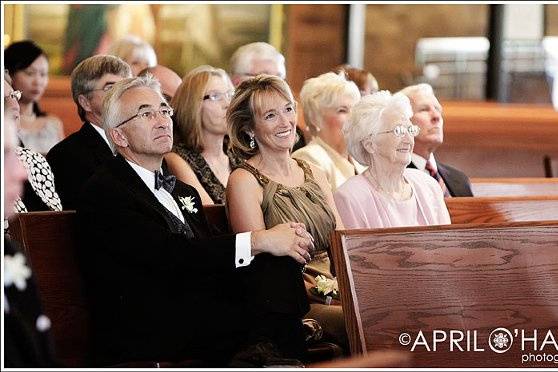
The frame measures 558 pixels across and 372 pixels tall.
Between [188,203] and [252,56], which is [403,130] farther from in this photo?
[252,56]

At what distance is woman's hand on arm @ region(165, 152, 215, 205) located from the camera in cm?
496

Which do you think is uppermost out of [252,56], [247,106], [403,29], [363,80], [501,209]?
[403,29]

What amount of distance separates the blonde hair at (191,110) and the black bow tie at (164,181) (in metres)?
1.08

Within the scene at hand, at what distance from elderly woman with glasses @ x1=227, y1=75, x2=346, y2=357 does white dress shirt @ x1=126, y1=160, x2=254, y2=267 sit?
25 centimetres

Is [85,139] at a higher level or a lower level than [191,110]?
lower

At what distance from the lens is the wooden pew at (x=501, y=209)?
200 inches

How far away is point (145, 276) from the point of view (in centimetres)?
387

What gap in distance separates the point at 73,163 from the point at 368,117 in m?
1.14

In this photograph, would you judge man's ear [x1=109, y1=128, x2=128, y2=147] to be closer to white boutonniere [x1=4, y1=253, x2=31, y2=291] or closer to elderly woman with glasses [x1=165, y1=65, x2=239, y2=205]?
elderly woman with glasses [x1=165, y1=65, x2=239, y2=205]

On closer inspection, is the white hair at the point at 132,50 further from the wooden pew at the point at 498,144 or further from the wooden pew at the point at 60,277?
the wooden pew at the point at 60,277

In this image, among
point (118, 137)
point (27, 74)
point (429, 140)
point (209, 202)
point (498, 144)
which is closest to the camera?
point (118, 137)

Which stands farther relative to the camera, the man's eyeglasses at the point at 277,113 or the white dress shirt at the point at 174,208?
the man's eyeglasses at the point at 277,113

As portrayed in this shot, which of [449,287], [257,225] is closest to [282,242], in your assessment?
[257,225]

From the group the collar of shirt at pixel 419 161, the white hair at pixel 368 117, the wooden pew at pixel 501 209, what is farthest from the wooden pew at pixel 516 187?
the white hair at pixel 368 117
